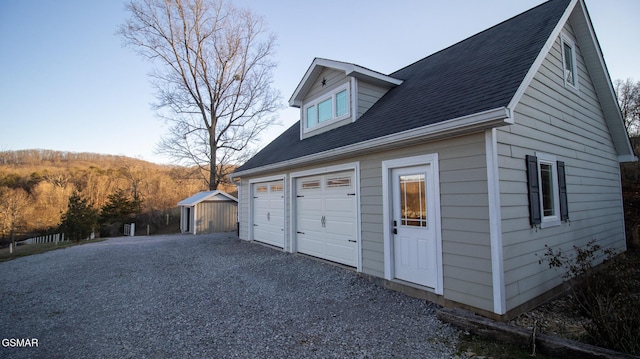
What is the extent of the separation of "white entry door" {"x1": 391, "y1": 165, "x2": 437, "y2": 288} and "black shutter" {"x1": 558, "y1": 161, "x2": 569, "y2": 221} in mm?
2550

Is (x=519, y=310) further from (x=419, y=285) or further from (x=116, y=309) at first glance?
(x=116, y=309)

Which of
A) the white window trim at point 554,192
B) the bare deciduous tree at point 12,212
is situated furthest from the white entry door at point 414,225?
the bare deciduous tree at point 12,212

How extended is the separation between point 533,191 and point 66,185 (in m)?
42.8

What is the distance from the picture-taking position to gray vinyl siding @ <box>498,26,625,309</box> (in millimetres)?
3900

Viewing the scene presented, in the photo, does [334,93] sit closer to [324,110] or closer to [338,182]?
[324,110]

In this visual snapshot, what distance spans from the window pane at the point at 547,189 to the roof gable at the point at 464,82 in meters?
1.79

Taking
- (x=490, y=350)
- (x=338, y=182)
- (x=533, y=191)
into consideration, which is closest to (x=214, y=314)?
(x=490, y=350)

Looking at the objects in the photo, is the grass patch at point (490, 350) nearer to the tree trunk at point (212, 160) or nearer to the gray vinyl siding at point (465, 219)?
the gray vinyl siding at point (465, 219)

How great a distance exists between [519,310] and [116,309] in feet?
19.8

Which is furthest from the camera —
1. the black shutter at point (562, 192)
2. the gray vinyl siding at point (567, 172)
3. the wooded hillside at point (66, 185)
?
the wooded hillside at point (66, 185)

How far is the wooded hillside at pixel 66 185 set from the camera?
24.2 meters

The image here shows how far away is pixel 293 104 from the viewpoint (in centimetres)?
931

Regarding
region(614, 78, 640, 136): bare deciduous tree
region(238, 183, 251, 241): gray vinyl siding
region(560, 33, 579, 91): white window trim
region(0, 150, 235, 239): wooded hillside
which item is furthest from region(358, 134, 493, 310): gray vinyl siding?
region(0, 150, 235, 239): wooded hillside

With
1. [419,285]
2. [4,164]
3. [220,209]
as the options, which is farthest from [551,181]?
[4,164]
